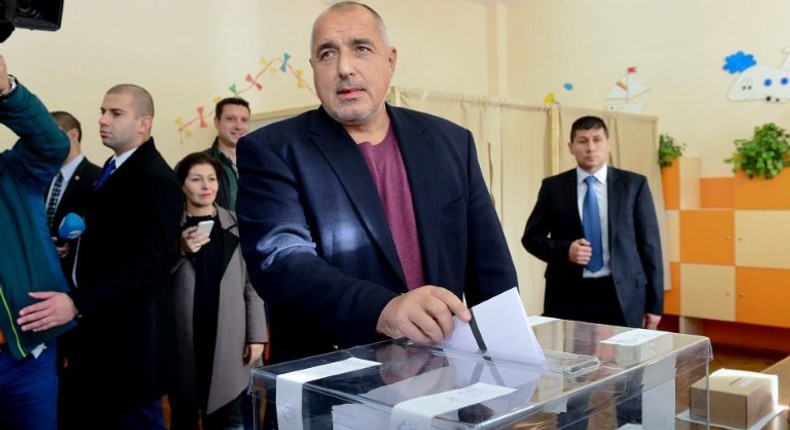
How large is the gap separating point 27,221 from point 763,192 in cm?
539

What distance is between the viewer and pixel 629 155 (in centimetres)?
638

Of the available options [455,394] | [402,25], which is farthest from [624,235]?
[402,25]

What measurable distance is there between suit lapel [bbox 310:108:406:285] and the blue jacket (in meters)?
1.12

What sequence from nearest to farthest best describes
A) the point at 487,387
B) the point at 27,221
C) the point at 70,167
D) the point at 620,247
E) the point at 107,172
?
1. the point at 487,387
2. the point at 27,221
3. the point at 107,172
4. the point at 620,247
5. the point at 70,167

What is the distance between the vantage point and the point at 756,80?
246 inches

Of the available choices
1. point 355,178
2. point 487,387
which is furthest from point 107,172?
point 487,387

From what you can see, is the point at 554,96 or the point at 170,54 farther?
the point at 554,96

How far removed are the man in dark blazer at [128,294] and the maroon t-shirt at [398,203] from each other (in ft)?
4.57

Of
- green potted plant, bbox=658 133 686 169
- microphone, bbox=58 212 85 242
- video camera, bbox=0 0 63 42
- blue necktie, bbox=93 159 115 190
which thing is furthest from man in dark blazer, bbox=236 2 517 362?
green potted plant, bbox=658 133 686 169

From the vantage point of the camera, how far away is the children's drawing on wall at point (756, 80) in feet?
20.1

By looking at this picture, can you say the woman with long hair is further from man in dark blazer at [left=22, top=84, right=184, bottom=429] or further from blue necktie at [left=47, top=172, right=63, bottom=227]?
blue necktie at [left=47, top=172, right=63, bottom=227]

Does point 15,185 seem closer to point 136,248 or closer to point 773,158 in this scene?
point 136,248

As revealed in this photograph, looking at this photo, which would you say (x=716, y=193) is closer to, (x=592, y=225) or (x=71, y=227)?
(x=592, y=225)

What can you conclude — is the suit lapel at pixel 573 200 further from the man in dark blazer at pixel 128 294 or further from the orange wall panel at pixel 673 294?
the orange wall panel at pixel 673 294
